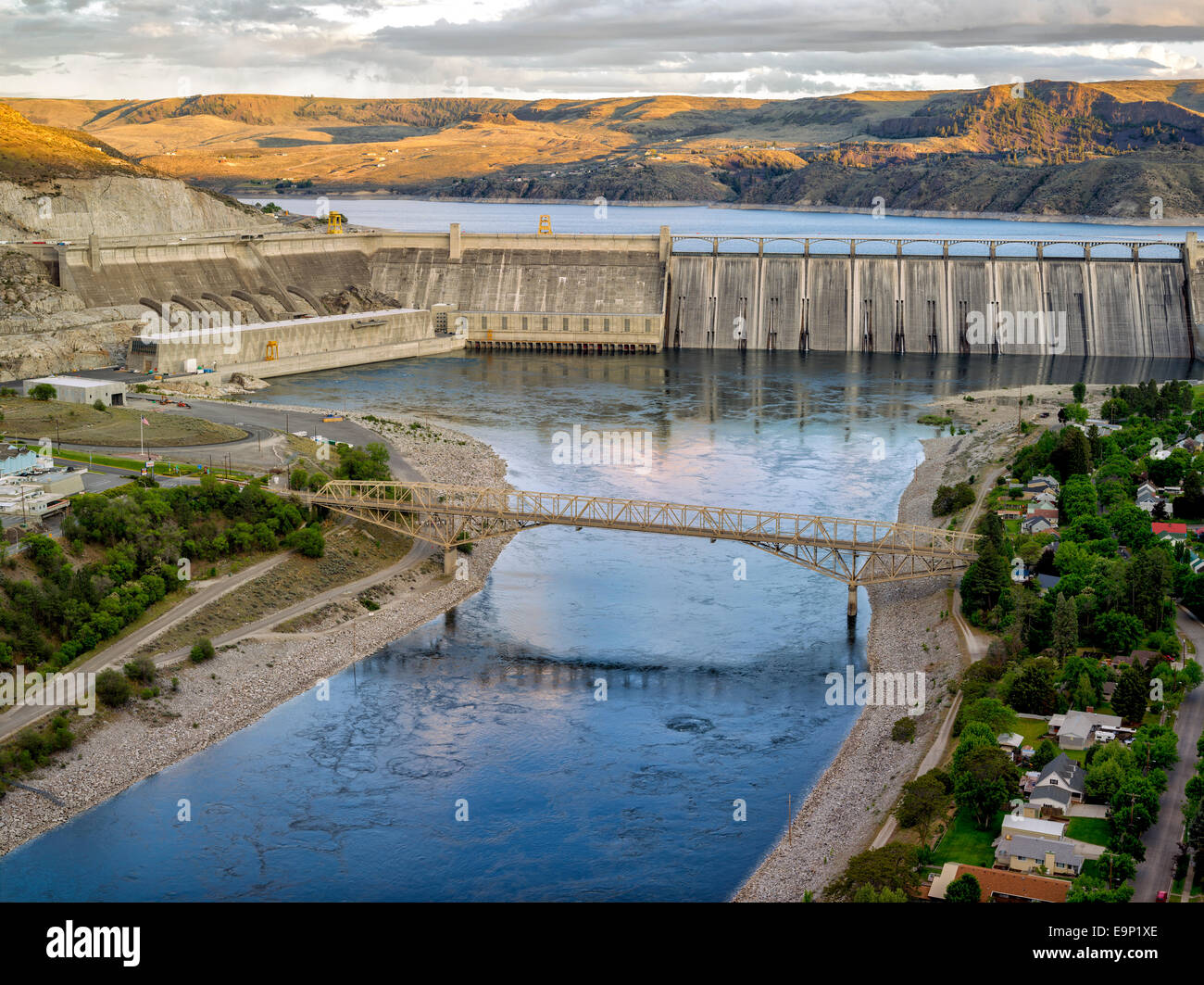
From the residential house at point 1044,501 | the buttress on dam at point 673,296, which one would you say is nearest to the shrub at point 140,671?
the residential house at point 1044,501

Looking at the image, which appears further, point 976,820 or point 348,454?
point 348,454

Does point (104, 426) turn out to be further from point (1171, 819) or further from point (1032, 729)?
point (1171, 819)

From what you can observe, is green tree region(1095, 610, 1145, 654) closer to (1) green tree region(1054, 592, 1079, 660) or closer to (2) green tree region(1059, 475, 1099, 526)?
(1) green tree region(1054, 592, 1079, 660)

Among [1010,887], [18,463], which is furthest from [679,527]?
[18,463]

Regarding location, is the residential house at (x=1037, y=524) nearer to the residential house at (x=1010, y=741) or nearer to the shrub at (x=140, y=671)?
the residential house at (x=1010, y=741)

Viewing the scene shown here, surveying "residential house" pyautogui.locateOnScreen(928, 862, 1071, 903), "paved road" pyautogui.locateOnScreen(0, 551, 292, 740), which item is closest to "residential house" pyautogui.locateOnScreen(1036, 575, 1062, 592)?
"residential house" pyautogui.locateOnScreen(928, 862, 1071, 903)
